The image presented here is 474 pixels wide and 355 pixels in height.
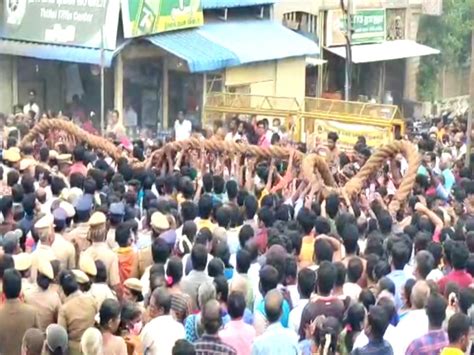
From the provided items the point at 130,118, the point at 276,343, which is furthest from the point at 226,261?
the point at 130,118

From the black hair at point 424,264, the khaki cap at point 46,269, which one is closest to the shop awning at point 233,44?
the black hair at point 424,264

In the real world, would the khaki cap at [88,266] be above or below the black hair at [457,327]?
above

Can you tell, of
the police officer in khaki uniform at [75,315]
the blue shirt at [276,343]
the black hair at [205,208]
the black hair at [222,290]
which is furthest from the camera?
the black hair at [205,208]

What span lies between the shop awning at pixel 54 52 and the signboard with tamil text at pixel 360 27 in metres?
7.90

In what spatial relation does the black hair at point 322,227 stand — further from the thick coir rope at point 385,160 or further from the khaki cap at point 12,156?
the khaki cap at point 12,156

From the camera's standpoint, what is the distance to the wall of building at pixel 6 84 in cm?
2302

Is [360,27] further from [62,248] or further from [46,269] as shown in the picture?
[46,269]

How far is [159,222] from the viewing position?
1056 cm

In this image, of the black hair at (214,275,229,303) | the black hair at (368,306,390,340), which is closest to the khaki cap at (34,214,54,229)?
the black hair at (214,275,229,303)

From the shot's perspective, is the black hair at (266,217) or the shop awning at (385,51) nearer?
the black hair at (266,217)

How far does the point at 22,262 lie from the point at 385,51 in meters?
21.0

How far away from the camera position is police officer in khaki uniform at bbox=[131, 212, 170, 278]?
10180 millimetres

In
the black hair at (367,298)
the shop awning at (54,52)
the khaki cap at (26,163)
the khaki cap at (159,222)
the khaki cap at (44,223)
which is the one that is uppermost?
the shop awning at (54,52)

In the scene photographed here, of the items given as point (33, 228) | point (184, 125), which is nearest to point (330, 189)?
point (33, 228)
